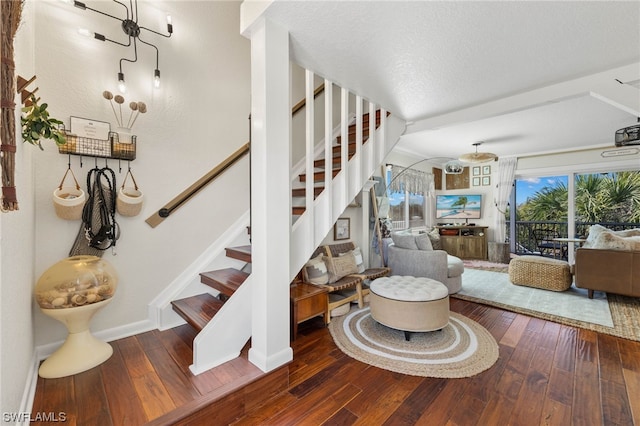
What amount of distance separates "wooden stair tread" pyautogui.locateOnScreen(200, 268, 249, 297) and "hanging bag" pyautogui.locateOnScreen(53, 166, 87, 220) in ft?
3.58

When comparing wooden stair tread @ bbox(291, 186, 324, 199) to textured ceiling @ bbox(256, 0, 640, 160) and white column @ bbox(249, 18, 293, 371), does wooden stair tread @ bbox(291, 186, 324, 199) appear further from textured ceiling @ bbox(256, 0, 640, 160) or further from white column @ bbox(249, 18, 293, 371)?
textured ceiling @ bbox(256, 0, 640, 160)

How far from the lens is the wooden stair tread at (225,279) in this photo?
7.21 feet

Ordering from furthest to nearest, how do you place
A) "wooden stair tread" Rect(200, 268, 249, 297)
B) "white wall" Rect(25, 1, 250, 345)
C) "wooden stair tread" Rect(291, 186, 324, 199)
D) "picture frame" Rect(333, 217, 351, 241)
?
"picture frame" Rect(333, 217, 351, 241)
"wooden stair tread" Rect(291, 186, 324, 199)
"wooden stair tread" Rect(200, 268, 249, 297)
"white wall" Rect(25, 1, 250, 345)

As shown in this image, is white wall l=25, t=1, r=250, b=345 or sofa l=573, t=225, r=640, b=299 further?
sofa l=573, t=225, r=640, b=299

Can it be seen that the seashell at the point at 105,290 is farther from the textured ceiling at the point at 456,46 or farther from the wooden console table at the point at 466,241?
the wooden console table at the point at 466,241

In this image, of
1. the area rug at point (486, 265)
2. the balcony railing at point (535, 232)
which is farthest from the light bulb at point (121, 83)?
the balcony railing at point (535, 232)

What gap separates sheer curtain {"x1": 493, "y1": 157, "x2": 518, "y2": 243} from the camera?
20.2ft

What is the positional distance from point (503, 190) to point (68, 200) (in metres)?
7.49

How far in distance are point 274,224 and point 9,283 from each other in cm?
125

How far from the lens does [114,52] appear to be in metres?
2.24

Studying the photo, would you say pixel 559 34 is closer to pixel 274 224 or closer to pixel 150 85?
pixel 274 224

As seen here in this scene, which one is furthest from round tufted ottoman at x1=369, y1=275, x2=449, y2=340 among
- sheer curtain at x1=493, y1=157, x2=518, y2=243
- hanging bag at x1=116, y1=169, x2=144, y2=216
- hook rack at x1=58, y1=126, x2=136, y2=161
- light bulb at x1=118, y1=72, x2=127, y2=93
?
sheer curtain at x1=493, y1=157, x2=518, y2=243

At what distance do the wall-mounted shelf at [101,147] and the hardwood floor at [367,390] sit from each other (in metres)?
1.55

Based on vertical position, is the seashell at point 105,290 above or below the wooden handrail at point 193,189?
below
